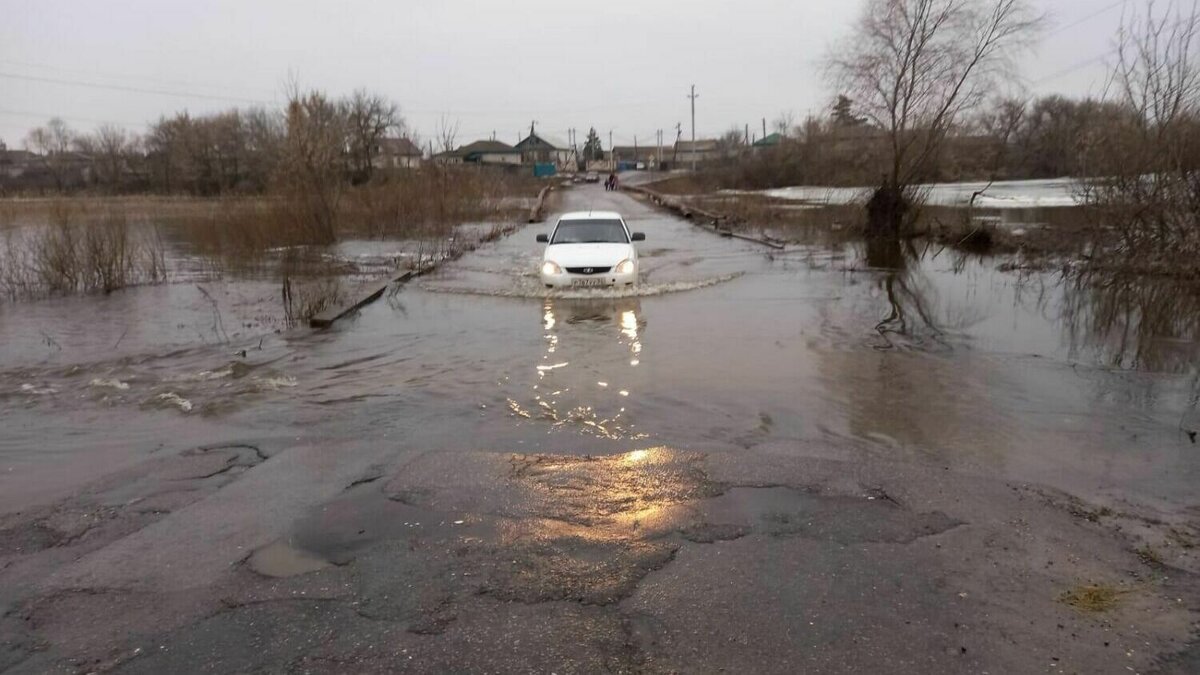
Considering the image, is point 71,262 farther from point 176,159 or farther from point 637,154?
point 637,154

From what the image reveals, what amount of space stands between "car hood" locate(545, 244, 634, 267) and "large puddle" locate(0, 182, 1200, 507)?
2.32ft

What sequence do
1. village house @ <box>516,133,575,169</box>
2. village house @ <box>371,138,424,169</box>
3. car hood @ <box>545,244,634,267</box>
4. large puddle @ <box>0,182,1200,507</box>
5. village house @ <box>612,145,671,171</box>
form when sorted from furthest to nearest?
village house @ <box>612,145,671,171</box>
village house @ <box>516,133,575,169</box>
village house @ <box>371,138,424,169</box>
car hood @ <box>545,244,634,267</box>
large puddle @ <box>0,182,1200,507</box>

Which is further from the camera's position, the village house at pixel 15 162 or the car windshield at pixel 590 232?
the village house at pixel 15 162

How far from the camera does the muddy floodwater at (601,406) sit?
4914mm

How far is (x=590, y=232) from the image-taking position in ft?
52.1

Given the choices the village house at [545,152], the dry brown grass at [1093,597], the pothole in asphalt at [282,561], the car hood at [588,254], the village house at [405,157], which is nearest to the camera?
the dry brown grass at [1093,597]

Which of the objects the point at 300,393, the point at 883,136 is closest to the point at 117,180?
the point at 883,136

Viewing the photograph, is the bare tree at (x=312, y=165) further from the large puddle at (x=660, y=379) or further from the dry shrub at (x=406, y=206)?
the large puddle at (x=660, y=379)

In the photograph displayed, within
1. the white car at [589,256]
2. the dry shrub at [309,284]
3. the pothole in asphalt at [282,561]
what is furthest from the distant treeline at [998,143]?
the pothole in asphalt at [282,561]

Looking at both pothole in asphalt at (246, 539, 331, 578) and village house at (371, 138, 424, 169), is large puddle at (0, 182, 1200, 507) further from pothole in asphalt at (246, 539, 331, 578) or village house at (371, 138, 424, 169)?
village house at (371, 138, 424, 169)

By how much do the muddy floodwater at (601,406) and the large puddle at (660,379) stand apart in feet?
0.13

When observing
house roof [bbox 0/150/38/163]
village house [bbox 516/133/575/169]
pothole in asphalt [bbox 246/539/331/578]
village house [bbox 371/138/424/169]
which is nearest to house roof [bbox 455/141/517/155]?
village house [bbox 516/133/575/169]

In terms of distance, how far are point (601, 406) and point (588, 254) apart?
767 centimetres

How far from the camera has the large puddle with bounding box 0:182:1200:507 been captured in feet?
20.9
